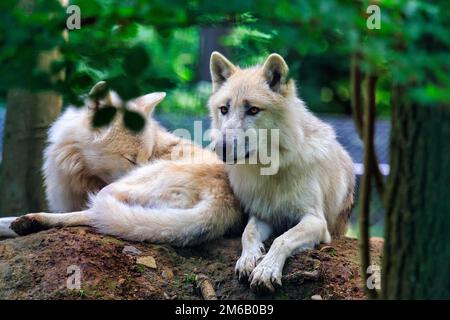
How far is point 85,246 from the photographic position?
494 centimetres

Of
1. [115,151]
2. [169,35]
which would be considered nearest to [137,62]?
[169,35]

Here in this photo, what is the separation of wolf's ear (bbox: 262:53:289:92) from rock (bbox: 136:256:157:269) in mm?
1624

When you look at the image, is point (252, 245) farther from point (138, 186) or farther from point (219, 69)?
point (219, 69)

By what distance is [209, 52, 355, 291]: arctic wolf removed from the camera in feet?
16.4

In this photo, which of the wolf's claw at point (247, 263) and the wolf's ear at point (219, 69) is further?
the wolf's ear at point (219, 69)

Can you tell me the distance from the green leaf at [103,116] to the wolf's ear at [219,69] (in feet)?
10.8

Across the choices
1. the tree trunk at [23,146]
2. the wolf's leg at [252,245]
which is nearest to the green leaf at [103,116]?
the wolf's leg at [252,245]

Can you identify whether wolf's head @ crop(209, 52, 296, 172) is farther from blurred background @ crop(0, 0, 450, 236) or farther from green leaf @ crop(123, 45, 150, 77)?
green leaf @ crop(123, 45, 150, 77)

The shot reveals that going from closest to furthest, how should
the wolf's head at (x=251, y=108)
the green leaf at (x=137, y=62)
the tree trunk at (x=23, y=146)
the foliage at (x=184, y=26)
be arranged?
the foliage at (x=184, y=26) → the green leaf at (x=137, y=62) → the wolf's head at (x=251, y=108) → the tree trunk at (x=23, y=146)

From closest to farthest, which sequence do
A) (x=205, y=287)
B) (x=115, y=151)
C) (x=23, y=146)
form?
(x=205, y=287) < (x=115, y=151) < (x=23, y=146)

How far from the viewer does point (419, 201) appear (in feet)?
9.23

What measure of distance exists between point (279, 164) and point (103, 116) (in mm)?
3096

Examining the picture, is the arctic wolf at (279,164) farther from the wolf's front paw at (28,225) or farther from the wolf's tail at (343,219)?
the wolf's front paw at (28,225)

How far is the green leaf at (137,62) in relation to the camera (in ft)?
7.47
